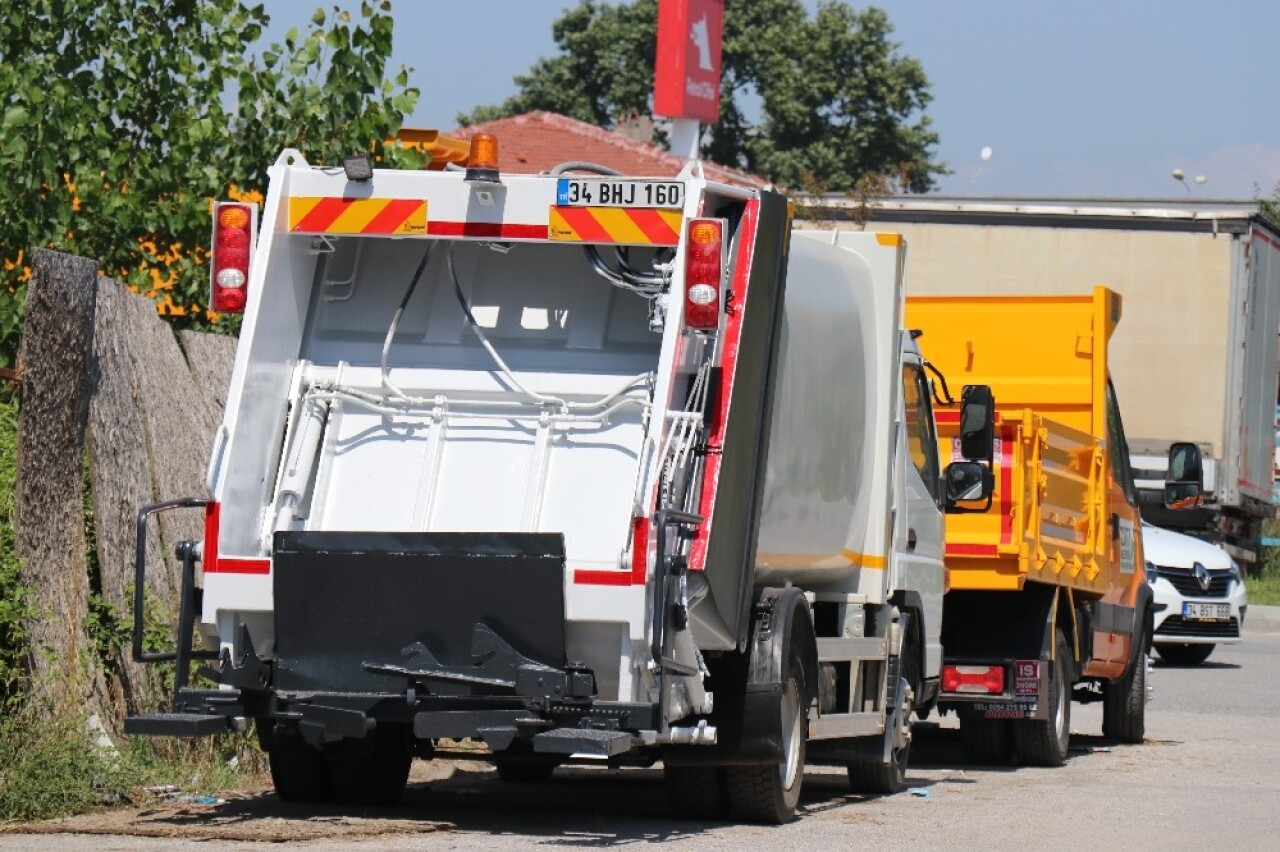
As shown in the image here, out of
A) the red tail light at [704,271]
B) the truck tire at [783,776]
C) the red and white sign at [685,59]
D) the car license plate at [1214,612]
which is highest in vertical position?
the red and white sign at [685,59]

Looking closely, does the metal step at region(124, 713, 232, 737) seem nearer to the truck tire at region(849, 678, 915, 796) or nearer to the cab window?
the truck tire at region(849, 678, 915, 796)

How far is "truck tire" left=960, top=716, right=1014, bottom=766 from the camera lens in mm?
13609

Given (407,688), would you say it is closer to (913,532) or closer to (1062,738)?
(913,532)

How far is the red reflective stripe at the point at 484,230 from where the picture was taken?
900 cm

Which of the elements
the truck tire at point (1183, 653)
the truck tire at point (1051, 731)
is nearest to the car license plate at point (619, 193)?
the truck tire at point (1051, 731)

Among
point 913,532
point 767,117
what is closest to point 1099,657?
point 913,532

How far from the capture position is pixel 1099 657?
47.3ft

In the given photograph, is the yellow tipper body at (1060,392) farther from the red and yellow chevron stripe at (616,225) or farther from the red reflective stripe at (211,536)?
the red reflective stripe at (211,536)

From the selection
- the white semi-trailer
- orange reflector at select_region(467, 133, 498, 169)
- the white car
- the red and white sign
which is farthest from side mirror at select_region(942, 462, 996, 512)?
the red and white sign

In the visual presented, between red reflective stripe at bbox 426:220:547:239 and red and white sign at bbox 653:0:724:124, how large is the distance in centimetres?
2541

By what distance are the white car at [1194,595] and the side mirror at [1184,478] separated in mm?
6910

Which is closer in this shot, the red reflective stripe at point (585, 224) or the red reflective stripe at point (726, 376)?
the red reflective stripe at point (726, 376)

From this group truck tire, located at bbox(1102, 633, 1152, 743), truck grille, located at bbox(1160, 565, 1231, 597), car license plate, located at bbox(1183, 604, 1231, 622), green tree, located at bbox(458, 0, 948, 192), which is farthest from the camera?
green tree, located at bbox(458, 0, 948, 192)

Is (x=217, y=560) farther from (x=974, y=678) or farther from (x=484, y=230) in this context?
(x=974, y=678)
